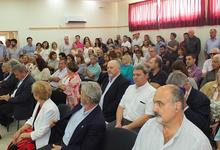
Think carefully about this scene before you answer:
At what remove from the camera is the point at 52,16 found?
12.9m

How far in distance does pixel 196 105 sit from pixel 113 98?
1124 mm

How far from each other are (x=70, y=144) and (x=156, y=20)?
9249 millimetres

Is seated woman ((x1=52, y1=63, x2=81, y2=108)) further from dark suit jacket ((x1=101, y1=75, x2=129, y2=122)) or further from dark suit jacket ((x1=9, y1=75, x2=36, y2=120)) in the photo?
dark suit jacket ((x1=101, y1=75, x2=129, y2=122))

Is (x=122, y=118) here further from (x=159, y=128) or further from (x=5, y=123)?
(x=5, y=123)

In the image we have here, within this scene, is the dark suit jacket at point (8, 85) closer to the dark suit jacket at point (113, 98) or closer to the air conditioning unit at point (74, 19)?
the dark suit jacket at point (113, 98)

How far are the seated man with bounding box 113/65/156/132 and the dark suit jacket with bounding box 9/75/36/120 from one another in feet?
5.43

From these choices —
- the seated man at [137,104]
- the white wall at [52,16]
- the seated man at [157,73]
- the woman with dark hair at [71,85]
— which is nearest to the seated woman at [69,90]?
the woman with dark hair at [71,85]

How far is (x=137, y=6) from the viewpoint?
12500mm

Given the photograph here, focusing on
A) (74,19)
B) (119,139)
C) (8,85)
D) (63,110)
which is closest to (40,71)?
(8,85)

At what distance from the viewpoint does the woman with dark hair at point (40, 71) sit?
235 inches

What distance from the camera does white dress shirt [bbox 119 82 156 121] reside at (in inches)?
129

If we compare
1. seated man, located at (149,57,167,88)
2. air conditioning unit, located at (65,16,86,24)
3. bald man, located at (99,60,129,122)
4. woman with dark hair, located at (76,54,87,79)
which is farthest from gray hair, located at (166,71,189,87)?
air conditioning unit, located at (65,16,86,24)

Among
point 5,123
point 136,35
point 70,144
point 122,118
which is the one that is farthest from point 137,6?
point 70,144

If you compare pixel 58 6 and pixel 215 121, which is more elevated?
pixel 58 6
